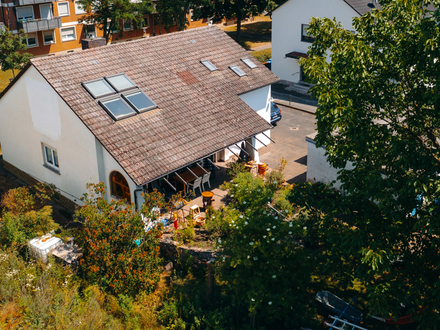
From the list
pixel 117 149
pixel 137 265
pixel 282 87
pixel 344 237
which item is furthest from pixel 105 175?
pixel 282 87

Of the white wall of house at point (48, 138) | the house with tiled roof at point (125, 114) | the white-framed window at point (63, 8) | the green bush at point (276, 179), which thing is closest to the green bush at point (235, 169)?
the green bush at point (276, 179)

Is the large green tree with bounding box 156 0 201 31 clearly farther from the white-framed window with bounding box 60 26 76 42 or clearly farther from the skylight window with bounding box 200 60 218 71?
the skylight window with bounding box 200 60 218 71

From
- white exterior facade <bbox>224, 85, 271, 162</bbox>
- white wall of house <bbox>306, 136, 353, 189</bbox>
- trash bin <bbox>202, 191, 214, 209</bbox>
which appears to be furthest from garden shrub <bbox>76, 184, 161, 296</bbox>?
white exterior facade <bbox>224, 85, 271, 162</bbox>

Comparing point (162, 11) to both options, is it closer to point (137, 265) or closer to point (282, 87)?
point (282, 87)

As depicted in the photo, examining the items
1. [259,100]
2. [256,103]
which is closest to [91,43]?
[256,103]

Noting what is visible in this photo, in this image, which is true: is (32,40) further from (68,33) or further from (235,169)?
(235,169)
